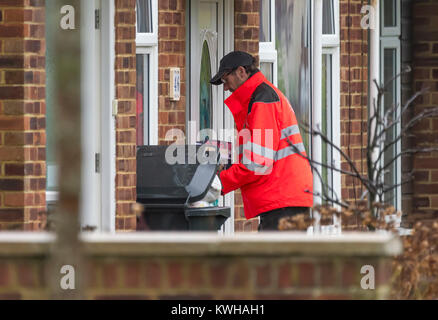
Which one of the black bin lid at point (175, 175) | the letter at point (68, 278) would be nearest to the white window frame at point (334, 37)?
the black bin lid at point (175, 175)

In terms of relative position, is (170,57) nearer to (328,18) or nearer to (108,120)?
(108,120)

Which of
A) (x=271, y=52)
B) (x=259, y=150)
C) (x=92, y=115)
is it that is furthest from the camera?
(x=271, y=52)

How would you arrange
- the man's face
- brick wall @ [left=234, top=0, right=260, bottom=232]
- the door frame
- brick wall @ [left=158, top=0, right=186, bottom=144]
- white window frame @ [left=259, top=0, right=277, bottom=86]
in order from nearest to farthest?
the man's face → the door frame → brick wall @ [left=158, top=0, right=186, bottom=144] → brick wall @ [left=234, top=0, right=260, bottom=232] → white window frame @ [left=259, top=0, right=277, bottom=86]

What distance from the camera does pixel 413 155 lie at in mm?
11562

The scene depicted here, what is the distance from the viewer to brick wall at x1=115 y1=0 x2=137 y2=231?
30.3 ft

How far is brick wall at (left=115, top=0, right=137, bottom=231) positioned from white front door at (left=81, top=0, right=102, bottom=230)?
13 cm

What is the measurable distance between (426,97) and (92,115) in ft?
11.4

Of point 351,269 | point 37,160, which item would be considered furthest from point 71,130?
point 37,160

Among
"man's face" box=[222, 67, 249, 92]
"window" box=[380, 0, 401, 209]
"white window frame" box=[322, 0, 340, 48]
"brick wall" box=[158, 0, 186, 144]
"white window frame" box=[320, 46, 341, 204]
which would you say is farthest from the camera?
"window" box=[380, 0, 401, 209]

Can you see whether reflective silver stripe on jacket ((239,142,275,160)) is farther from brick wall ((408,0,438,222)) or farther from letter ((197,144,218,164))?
brick wall ((408,0,438,222))

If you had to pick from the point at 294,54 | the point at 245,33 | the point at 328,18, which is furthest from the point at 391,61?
the point at 245,33

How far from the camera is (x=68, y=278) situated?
11.9 ft

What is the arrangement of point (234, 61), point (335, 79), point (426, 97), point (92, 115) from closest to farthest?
point (234, 61)
point (92, 115)
point (426, 97)
point (335, 79)

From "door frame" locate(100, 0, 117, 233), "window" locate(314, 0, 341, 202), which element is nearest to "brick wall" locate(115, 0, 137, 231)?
"door frame" locate(100, 0, 117, 233)
